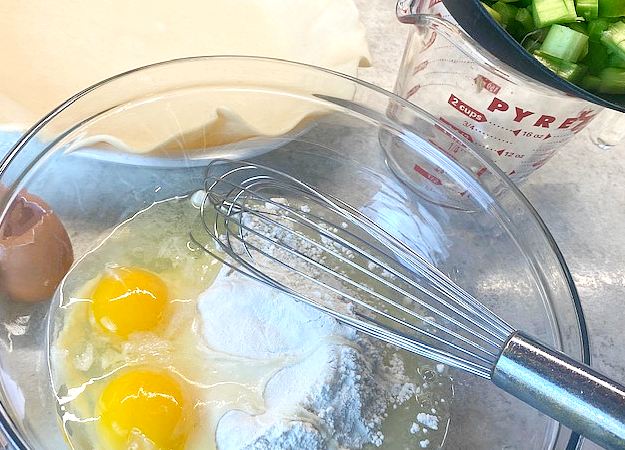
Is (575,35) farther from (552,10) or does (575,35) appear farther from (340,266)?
(340,266)

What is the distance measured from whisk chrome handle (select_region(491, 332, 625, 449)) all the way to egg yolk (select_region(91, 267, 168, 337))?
18.5 inches

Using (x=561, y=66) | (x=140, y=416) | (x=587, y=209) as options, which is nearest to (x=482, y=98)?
(x=561, y=66)

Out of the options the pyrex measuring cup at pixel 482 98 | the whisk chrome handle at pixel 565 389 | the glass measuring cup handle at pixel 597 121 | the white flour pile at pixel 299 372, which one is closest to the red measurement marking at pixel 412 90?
the pyrex measuring cup at pixel 482 98

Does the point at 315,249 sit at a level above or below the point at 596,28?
below

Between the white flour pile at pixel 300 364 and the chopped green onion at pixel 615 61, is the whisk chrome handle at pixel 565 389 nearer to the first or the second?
the white flour pile at pixel 300 364

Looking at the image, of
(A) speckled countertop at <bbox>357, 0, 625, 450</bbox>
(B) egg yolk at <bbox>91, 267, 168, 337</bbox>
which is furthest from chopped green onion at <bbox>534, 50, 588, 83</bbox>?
(B) egg yolk at <bbox>91, 267, 168, 337</bbox>

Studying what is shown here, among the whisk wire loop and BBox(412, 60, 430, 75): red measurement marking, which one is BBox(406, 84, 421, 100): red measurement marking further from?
the whisk wire loop

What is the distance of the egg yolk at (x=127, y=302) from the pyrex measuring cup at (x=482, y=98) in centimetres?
46

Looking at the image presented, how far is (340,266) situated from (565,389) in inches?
17.6

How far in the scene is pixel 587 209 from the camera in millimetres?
1205

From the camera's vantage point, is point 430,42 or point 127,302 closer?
point 127,302

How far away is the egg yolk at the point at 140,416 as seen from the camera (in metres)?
0.81

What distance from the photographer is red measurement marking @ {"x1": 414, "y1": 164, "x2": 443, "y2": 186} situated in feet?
3.47

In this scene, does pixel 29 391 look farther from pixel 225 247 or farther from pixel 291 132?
pixel 291 132
